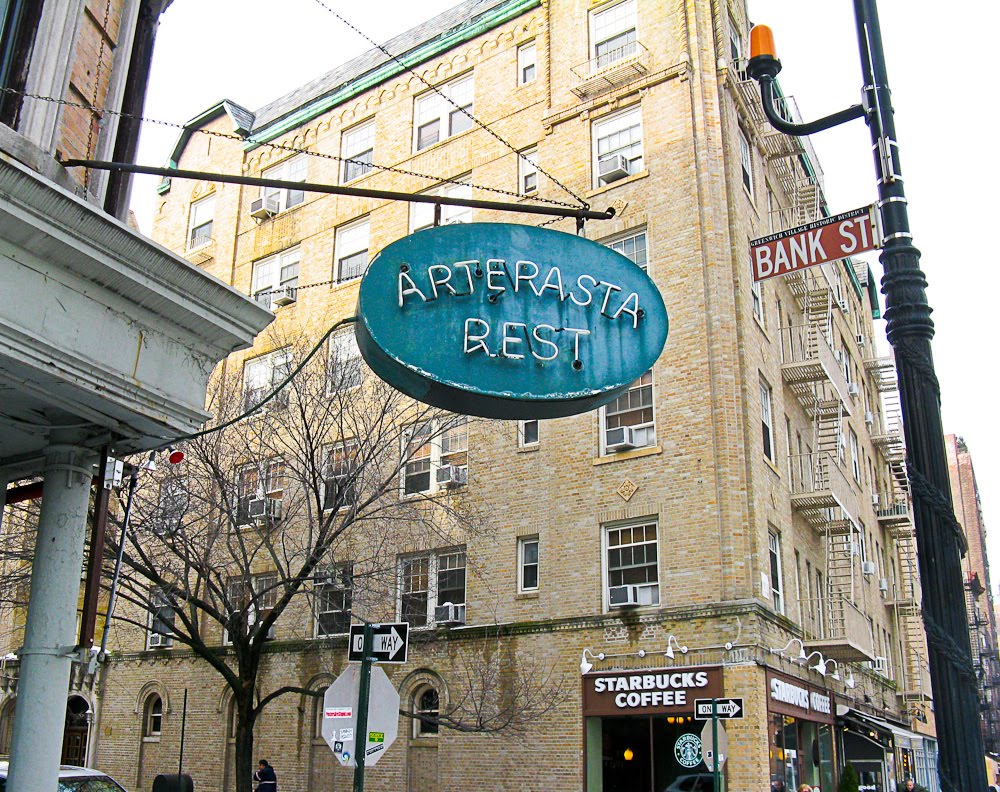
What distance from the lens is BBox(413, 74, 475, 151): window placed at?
2988 centimetres

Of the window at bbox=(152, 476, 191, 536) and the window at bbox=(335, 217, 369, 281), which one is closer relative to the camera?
the window at bbox=(152, 476, 191, 536)

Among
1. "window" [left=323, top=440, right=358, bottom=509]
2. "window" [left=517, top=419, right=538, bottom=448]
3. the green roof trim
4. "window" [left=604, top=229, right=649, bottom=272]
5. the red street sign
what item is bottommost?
the red street sign

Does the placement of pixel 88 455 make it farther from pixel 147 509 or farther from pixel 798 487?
pixel 798 487

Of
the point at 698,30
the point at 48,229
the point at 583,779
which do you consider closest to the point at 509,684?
the point at 583,779

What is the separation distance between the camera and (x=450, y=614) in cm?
2378

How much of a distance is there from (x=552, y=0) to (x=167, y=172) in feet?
79.7

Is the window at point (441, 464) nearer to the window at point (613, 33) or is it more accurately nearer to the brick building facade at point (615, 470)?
the brick building facade at point (615, 470)

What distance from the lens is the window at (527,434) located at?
24.8m

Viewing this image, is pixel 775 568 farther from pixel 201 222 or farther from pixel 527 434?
pixel 201 222

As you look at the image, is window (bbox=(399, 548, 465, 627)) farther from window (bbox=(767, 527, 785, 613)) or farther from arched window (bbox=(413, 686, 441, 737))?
window (bbox=(767, 527, 785, 613))

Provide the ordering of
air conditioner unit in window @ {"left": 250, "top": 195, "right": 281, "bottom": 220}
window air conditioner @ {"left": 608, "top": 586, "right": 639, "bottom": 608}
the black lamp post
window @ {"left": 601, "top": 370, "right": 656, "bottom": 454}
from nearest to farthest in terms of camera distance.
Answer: the black lamp post, window air conditioner @ {"left": 608, "top": 586, "right": 639, "bottom": 608}, window @ {"left": 601, "top": 370, "right": 656, "bottom": 454}, air conditioner unit in window @ {"left": 250, "top": 195, "right": 281, "bottom": 220}

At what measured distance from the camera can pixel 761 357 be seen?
2455cm

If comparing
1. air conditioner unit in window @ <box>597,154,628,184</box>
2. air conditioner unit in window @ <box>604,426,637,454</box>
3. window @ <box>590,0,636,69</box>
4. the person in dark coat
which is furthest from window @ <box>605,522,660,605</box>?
window @ <box>590,0,636,69</box>

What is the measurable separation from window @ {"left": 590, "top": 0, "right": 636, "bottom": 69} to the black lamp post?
68.0 ft
